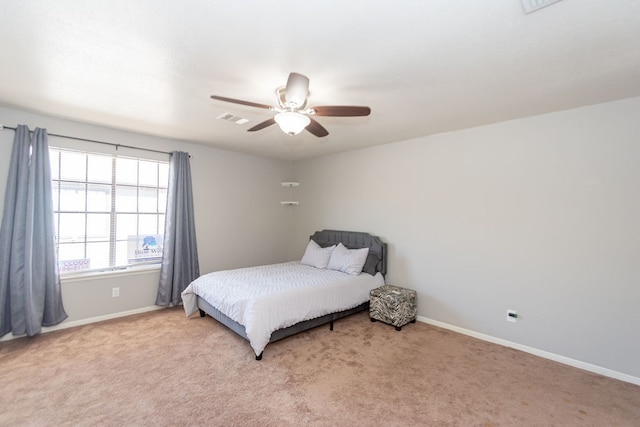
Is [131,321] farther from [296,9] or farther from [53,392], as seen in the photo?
[296,9]

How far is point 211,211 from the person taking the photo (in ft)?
15.8

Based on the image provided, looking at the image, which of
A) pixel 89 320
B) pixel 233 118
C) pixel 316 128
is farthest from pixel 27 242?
pixel 316 128

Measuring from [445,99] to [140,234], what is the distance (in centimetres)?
426

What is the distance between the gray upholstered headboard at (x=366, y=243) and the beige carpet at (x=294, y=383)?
1.07 meters

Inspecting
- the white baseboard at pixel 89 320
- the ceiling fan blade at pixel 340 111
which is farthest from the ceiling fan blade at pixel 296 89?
the white baseboard at pixel 89 320

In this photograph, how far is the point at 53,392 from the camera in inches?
90.6

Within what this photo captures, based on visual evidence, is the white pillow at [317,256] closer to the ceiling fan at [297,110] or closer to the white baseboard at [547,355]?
the white baseboard at [547,355]

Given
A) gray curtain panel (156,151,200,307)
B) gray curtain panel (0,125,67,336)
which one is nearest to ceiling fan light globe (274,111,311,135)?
gray curtain panel (156,151,200,307)

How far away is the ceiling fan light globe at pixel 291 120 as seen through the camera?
2.15 metres

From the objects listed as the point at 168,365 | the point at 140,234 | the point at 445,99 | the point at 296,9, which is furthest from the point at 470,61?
the point at 140,234

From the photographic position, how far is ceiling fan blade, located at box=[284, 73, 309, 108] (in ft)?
6.04

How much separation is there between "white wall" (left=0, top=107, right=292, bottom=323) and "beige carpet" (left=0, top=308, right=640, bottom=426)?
54 centimetres

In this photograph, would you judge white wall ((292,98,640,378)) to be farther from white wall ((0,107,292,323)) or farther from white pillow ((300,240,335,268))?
white wall ((0,107,292,323))

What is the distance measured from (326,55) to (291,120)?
0.50 metres
